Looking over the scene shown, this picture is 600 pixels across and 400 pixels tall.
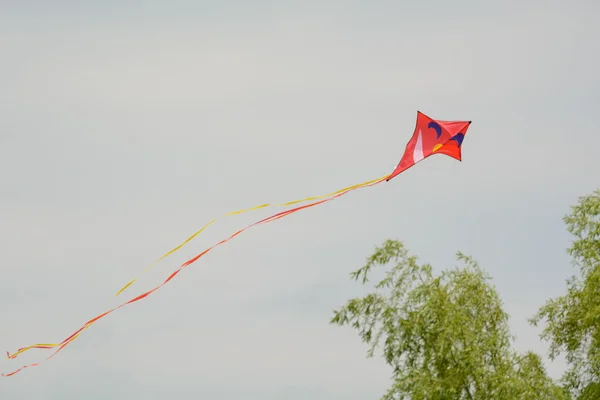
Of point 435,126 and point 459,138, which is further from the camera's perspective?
point 459,138

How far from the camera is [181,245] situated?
74.2 ft

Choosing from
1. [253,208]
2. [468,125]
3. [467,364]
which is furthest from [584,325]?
[253,208]

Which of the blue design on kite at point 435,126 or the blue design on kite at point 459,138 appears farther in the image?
the blue design on kite at point 459,138

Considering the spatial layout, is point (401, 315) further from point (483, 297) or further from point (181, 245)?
point (181, 245)

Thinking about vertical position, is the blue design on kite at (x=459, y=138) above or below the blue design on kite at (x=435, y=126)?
below

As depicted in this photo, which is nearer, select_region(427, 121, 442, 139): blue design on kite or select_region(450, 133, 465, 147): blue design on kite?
select_region(427, 121, 442, 139): blue design on kite

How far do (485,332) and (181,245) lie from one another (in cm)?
798

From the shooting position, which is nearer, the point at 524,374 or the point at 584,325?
the point at 524,374

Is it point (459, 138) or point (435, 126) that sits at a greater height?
point (435, 126)

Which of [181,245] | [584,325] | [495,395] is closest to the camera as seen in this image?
[181,245]

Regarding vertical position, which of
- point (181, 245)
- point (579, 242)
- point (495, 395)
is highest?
point (579, 242)

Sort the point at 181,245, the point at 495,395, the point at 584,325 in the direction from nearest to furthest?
the point at 181,245
the point at 495,395
the point at 584,325

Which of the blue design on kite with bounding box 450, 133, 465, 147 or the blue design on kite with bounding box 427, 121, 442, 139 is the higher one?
the blue design on kite with bounding box 427, 121, 442, 139

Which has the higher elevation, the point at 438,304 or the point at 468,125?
the point at 468,125
